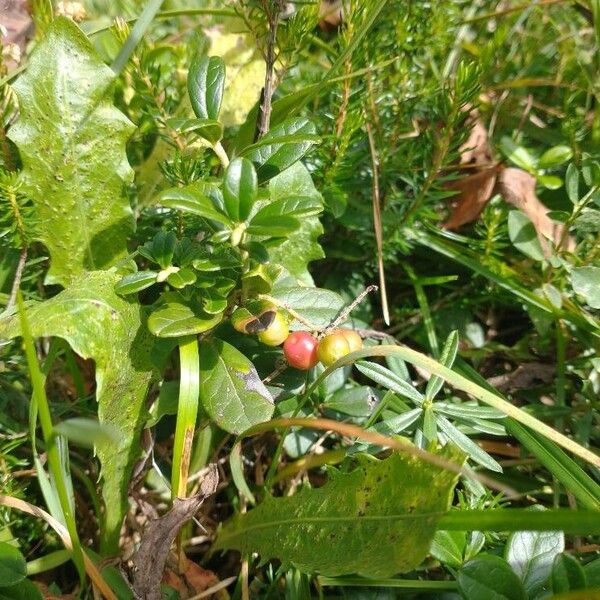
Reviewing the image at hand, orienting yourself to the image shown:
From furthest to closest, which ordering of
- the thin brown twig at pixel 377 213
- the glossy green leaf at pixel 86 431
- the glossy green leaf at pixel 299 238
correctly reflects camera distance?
the thin brown twig at pixel 377 213 → the glossy green leaf at pixel 299 238 → the glossy green leaf at pixel 86 431

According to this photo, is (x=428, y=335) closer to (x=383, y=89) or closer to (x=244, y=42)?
(x=383, y=89)

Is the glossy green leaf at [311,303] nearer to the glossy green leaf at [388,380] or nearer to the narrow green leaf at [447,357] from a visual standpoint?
the glossy green leaf at [388,380]

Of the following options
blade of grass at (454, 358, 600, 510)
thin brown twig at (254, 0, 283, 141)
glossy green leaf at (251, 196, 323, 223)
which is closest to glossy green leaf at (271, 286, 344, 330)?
glossy green leaf at (251, 196, 323, 223)

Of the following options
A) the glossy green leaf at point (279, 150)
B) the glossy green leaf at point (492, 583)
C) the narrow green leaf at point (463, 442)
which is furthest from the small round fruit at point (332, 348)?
the glossy green leaf at point (492, 583)

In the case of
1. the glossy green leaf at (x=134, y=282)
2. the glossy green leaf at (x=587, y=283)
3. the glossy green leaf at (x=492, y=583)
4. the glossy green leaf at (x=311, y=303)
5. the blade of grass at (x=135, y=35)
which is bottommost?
the glossy green leaf at (x=492, y=583)

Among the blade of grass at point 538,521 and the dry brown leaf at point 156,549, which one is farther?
the dry brown leaf at point 156,549

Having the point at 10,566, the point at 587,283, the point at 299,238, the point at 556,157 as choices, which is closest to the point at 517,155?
the point at 556,157

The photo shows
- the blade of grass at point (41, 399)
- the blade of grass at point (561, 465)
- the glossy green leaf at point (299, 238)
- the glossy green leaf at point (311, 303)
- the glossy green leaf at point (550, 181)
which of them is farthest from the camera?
the glossy green leaf at point (550, 181)
